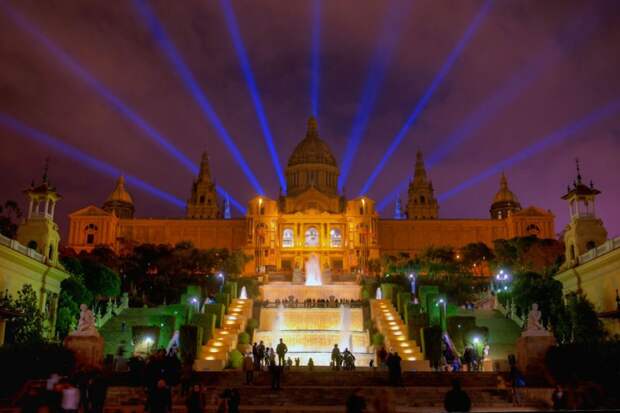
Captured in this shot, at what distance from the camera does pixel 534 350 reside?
2797cm

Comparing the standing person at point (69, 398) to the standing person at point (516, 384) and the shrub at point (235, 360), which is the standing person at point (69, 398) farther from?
the shrub at point (235, 360)

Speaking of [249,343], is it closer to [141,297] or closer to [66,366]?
[66,366]

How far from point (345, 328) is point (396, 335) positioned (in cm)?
723

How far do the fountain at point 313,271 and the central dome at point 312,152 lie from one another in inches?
1189

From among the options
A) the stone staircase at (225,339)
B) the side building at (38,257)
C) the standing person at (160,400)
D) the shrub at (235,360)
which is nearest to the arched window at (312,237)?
the stone staircase at (225,339)

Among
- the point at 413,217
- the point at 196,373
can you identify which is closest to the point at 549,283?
the point at 196,373

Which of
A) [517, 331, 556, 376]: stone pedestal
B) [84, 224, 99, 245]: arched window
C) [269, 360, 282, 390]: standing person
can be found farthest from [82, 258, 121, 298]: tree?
[84, 224, 99, 245]: arched window

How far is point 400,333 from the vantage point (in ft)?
143

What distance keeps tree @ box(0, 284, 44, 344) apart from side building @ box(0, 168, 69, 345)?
0.50 meters

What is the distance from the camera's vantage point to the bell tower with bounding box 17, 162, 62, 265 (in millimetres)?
45469

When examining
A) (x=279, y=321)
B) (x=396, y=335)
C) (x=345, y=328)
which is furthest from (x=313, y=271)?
(x=396, y=335)

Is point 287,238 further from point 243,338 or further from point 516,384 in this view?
point 516,384

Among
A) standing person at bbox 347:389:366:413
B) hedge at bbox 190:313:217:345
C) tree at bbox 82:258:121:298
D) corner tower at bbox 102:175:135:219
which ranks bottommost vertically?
standing person at bbox 347:389:366:413

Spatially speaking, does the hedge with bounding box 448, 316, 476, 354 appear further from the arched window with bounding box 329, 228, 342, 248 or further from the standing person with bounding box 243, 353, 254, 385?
the arched window with bounding box 329, 228, 342, 248
